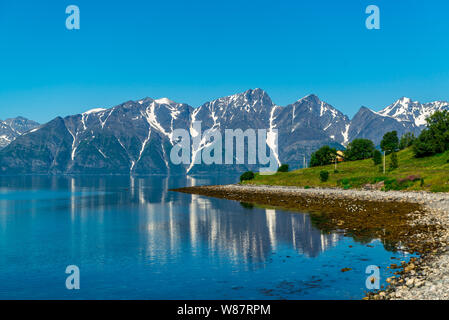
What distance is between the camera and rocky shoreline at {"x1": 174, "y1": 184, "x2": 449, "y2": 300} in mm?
24141

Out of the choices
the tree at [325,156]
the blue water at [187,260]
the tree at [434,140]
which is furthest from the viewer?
the tree at [325,156]

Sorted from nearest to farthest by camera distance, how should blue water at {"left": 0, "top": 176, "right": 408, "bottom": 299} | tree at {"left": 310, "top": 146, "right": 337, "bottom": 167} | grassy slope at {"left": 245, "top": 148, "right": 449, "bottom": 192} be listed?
blue water at {"left": 0, "top": 176, "right": 408, "bottom": 299} < grassy slope at {"left": 245, "top": 148, "right": 449, "bottom": 192} < tree at {"left": 310, "top": 146, "right": 337, "bottom": 167}

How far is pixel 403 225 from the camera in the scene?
49188mm

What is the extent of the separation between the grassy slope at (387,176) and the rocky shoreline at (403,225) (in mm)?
9757

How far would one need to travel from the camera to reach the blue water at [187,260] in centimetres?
2756

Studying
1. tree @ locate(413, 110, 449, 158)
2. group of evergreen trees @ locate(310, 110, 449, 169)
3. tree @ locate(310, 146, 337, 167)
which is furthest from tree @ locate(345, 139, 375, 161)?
tree @ locate(413, 110, 449, 158)

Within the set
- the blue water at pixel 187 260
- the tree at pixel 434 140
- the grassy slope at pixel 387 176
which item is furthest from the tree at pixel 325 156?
the blue water at pixel 187 260

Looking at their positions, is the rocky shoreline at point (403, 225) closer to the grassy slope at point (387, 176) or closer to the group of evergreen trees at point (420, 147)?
the grassy slope at point (387, 176)

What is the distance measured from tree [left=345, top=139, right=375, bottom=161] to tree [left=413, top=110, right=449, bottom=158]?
34.1 metres

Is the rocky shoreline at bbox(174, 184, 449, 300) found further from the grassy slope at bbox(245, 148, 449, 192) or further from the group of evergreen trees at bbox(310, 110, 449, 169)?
the group of evergreen trees at bbox(310, 110, 449, 169)
